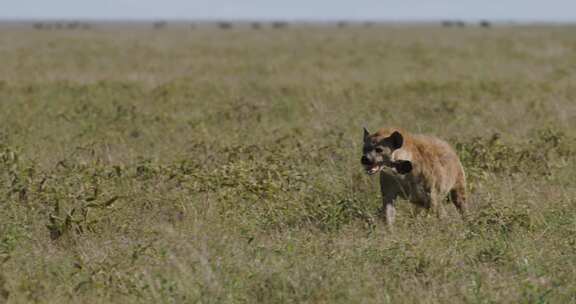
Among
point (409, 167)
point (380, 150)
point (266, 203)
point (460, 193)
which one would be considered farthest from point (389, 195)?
point (266, 203)

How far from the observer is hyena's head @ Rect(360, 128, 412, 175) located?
7.23 meters

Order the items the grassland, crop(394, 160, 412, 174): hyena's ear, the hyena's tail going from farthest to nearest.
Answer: the hyena's tail < crop(394, 160, 412, 174): hyena's ear < the grassland

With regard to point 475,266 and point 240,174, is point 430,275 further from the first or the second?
point 240,174

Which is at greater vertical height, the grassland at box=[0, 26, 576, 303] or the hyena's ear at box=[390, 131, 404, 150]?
the hyena's ear at box=[390, 131, 404, 150]

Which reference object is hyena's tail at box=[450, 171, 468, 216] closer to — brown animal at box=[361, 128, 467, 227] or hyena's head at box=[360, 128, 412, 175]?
brown animal at box=[361, 128, 467, 227]

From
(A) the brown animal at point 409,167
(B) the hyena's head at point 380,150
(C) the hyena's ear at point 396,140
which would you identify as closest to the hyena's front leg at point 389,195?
(A) the brown animal at point 409,167

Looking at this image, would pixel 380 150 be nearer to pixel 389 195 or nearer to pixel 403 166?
pixel 403 166

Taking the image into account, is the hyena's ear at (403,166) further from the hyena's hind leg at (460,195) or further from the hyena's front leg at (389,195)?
the hyena's hind leg at (460,195)

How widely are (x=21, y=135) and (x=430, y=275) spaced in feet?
25.4

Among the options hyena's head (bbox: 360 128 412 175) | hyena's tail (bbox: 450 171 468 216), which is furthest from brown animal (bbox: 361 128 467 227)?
hyena's tail (bbox: 450 171 468 216)

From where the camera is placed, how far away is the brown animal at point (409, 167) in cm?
727

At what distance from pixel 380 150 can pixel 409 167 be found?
1.16 ft

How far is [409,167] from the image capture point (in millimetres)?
7461

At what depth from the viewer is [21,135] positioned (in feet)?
40.9
